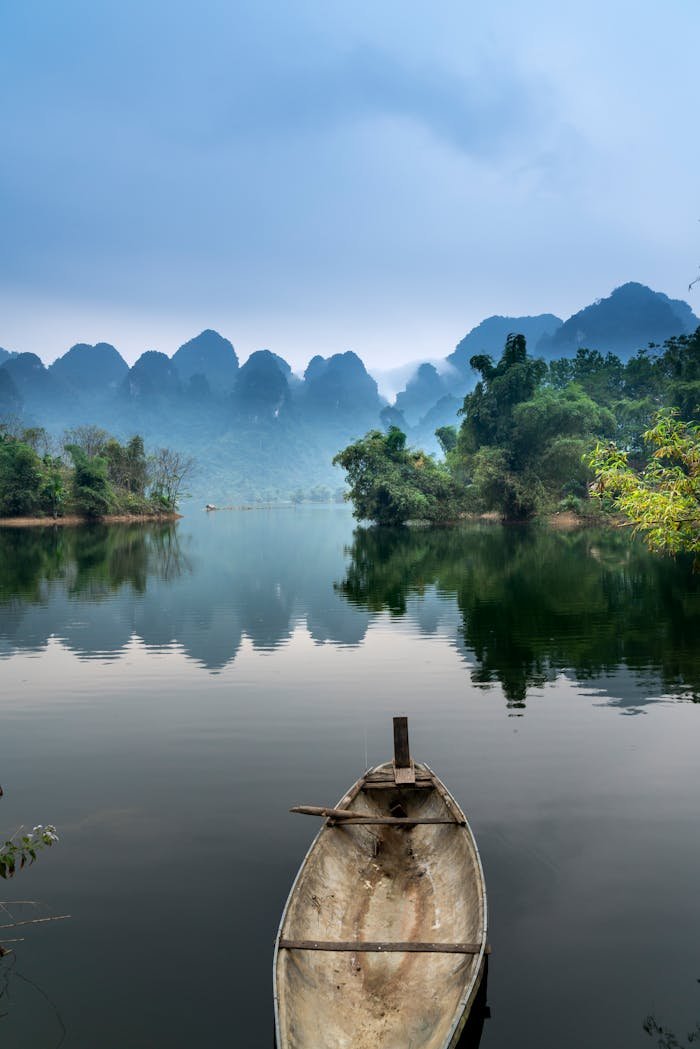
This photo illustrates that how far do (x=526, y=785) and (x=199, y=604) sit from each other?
51.6 ft

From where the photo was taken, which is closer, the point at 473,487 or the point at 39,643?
the point at 39,643

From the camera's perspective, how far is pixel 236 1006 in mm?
4902

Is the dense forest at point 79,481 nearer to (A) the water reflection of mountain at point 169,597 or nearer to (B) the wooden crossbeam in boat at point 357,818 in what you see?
(A) the water reflection of mountain at point 169,597

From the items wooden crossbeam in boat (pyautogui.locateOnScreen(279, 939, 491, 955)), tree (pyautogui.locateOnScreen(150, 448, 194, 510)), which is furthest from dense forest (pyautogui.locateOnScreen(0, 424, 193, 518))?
wooden crossbeam in boat (pyautogui.locateOnScreen(279, 939, 491, 955))

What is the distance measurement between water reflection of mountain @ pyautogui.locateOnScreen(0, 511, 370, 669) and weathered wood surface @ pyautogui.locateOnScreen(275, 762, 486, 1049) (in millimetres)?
8640

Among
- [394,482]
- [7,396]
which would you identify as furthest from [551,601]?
[7,396]

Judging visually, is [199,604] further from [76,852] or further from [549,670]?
[76,852]

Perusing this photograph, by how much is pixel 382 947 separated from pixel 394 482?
5528 cm

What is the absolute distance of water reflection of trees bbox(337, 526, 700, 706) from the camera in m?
14.1

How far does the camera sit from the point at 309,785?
861 centimetres

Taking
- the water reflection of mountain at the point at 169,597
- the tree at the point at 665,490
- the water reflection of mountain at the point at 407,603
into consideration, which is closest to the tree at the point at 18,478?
the water reflection of mountain at the point at 169,597

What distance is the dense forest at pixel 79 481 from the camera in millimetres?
60375

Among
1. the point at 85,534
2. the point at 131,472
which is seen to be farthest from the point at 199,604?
the point at 131,472

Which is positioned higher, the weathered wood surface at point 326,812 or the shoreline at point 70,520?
the shoreline at point 70,520
